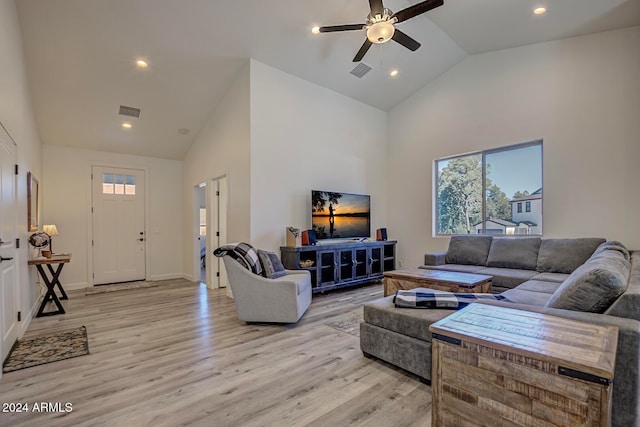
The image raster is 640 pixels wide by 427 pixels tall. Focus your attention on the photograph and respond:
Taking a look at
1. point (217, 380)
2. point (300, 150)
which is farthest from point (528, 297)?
point (300, 150)

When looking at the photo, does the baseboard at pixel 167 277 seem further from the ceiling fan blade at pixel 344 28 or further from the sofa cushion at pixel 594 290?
the sofa cushion at pixel 594 290

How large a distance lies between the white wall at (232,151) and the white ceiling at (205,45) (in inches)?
10.4

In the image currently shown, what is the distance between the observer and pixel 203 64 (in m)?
4.47

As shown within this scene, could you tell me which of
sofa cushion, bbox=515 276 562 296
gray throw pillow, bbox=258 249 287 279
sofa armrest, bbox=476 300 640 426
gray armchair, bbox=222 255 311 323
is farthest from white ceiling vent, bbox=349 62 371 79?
sofa armrest, bbox=476 300 640 426

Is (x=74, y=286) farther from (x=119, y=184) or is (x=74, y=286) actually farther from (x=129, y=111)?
(x=129, y=111)

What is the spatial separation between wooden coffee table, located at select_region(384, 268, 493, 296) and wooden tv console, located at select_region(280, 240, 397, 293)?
4.15ft

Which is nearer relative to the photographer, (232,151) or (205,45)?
(205,45)

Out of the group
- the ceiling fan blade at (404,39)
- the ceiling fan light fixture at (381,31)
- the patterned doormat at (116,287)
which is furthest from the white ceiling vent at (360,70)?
the patterned doormat at (116,287)

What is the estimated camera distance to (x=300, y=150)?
5164 mm

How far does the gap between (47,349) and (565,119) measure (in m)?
6.85

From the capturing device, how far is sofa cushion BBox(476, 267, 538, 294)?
3.82 metres

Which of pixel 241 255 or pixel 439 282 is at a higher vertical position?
pixel 241 255

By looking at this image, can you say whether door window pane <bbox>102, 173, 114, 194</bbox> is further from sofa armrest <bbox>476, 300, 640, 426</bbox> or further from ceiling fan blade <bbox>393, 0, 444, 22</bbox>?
sofa armrest <bbox>476, 300, 640, 426</bbox>

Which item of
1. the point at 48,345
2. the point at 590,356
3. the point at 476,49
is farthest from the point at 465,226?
the point at 48,345
